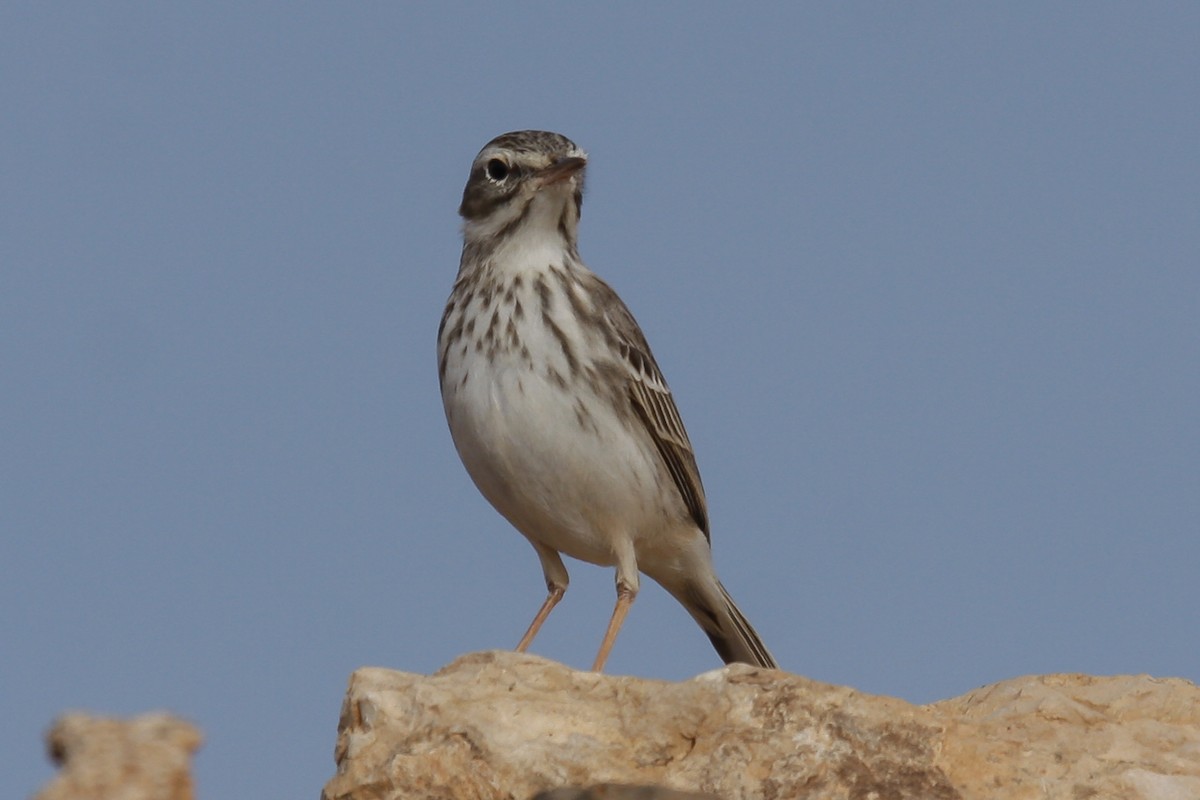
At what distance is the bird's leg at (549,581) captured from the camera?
1577 cm

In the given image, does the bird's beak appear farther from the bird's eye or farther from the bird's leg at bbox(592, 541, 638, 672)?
the bird's leg at bbox(592, 541, 638, 672)

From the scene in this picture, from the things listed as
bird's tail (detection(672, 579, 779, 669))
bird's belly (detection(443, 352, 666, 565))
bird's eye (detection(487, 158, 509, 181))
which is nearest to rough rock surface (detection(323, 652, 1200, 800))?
bird's belly (detection(443, 352, 666, 565))

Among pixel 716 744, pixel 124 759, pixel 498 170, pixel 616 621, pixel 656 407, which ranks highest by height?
pixel 498 170

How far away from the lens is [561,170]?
50.4 ft

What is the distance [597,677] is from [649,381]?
15.7 ft

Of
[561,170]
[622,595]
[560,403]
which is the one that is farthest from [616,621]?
[561,170]

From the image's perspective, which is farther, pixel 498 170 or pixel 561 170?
pixel 498 170

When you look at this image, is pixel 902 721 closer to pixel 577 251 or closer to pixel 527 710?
pixel 527 710

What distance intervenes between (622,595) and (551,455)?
1.57 meters

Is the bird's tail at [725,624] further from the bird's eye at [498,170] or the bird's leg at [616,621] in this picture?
the bird's eye at [498,170]

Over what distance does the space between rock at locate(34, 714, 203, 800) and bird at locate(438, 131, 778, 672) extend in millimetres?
7985

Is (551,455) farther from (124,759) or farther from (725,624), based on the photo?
(124,759)

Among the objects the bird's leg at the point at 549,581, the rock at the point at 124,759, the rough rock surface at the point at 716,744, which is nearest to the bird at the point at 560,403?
the bird's leg at the point at 549,581

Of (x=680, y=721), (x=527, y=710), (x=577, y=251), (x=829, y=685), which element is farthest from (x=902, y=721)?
(x=577, y=251)
